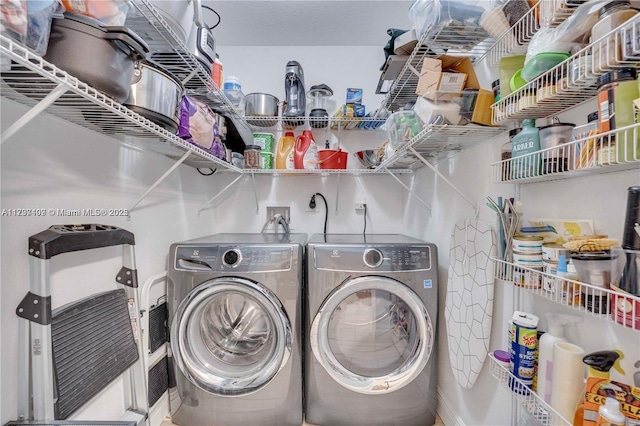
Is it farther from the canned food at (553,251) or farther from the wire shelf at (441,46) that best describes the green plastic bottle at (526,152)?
the wire shelf at (441,46)

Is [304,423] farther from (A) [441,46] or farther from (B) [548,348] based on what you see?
(A) [441,46]

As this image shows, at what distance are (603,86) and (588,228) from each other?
415mm

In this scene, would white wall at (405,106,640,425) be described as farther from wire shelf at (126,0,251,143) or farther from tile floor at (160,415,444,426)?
wire shelf at (126,0,251,143)

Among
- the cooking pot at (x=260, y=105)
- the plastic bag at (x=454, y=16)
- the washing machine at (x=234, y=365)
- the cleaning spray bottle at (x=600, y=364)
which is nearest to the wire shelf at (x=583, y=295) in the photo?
the cleaning spray bottle at (x=600, y=364)

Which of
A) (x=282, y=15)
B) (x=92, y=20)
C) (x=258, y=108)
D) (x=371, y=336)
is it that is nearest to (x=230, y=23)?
(x=282, y=15)

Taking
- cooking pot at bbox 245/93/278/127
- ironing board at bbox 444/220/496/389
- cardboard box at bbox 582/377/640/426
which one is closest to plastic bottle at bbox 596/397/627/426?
cardboard box at bbox 582/377/640/426

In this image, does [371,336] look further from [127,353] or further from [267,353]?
[127,353]

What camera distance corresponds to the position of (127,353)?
1.30m

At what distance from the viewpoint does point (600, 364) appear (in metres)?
0.76

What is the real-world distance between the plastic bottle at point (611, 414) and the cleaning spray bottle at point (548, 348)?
20 centimetres

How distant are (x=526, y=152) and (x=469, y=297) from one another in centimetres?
81

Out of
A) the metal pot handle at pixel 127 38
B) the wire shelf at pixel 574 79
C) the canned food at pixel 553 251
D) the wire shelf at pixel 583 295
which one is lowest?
the wire shelf at pixel 583 295

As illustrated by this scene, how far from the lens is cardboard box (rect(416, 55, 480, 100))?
3.98 ft

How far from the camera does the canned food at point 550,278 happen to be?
842mm
